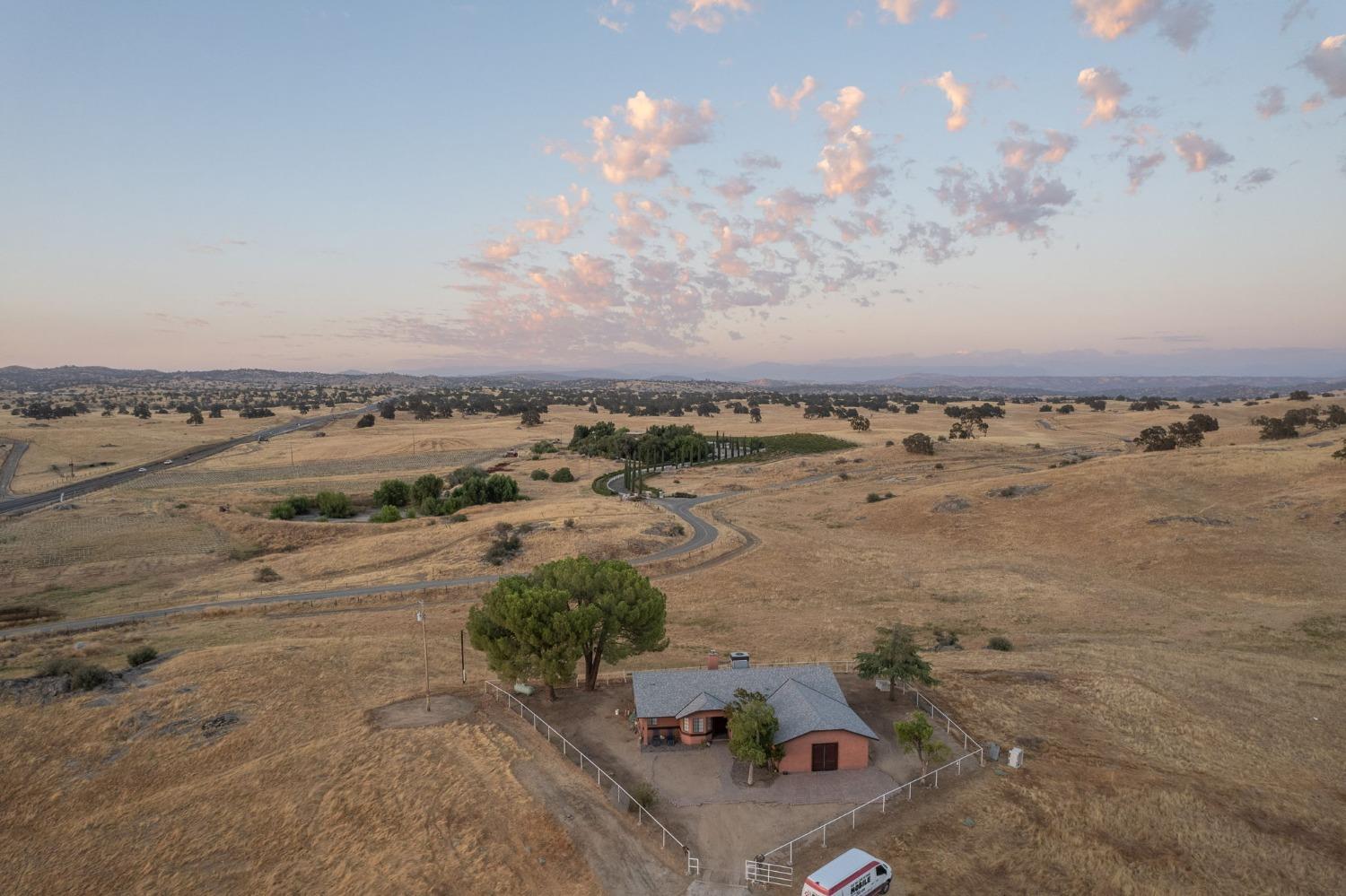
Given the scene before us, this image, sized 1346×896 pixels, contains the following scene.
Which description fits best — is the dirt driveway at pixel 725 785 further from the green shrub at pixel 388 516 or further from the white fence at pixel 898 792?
the green shrub at pixel 388 516

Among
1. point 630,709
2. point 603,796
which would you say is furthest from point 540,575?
point 603,796

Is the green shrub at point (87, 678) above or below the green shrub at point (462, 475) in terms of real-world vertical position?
below

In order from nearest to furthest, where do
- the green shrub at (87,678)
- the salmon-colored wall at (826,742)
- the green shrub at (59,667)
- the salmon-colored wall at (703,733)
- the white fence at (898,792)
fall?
the white fence at (898,792)
the salmon-colored wall at (826,742)
the salmon-colored wall at (703,733)
the green shrub at (87,678)
the green shrub at (59,667)

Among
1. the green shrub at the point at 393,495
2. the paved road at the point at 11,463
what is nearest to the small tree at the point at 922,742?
the green shrub at the point at 393,495

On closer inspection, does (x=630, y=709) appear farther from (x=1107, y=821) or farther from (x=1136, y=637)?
(x=1136, y=637)

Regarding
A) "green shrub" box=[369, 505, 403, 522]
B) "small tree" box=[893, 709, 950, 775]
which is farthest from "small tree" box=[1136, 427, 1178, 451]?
"green shrub" box=[369, 505, 403, 522]

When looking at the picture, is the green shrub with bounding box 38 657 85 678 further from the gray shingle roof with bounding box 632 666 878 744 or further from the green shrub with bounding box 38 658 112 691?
the gray shingle roof with bounding box 632 666 878 744

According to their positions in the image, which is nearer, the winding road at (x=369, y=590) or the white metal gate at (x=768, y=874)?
the white metal gate at (x=768, y=874)

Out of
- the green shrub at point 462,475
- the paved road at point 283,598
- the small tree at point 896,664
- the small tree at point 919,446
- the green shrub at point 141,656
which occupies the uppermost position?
the small tree at point 919,446
